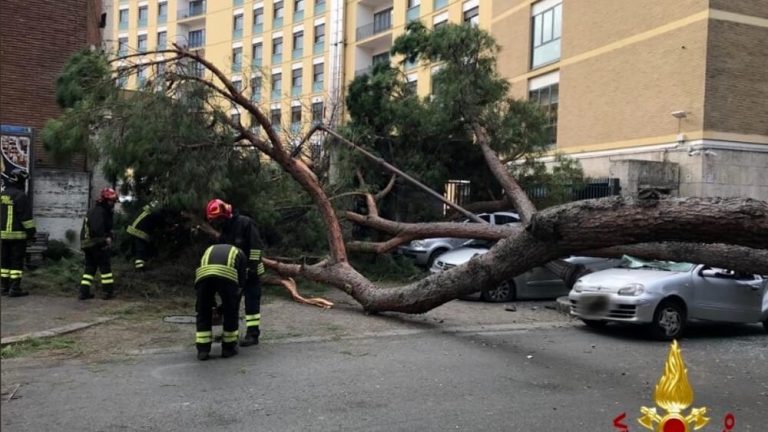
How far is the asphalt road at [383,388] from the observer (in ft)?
16.3

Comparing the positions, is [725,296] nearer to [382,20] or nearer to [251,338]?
[251,338]

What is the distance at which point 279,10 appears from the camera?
4953cm

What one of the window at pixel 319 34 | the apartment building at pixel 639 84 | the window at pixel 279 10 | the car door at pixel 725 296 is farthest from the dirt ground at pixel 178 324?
the window at pixel 279 10

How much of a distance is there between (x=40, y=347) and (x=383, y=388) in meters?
3.84

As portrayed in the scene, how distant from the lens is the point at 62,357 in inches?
265

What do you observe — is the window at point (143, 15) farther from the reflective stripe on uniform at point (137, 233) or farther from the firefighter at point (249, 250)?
the firefighter at point (249, 250)

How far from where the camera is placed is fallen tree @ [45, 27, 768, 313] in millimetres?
5823

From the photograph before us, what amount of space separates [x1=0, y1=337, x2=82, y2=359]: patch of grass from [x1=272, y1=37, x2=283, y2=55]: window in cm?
4424

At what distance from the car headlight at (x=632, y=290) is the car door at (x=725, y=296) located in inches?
37.0

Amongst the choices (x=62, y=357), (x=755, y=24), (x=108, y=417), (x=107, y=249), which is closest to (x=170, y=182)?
(x=107, y=249)

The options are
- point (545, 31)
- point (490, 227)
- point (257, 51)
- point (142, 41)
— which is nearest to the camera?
point (490, 227)

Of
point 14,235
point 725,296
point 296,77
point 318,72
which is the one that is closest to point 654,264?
→ point 725,296

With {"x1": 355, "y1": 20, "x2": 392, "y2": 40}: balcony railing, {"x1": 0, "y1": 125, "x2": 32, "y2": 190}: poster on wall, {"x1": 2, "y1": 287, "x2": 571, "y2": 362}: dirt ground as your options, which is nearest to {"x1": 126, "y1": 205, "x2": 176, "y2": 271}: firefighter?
{"x1": 2, "y1": 287, "x2": 571, "y2": 362}: dirt ground

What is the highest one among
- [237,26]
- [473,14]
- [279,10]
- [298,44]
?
[279,10]
